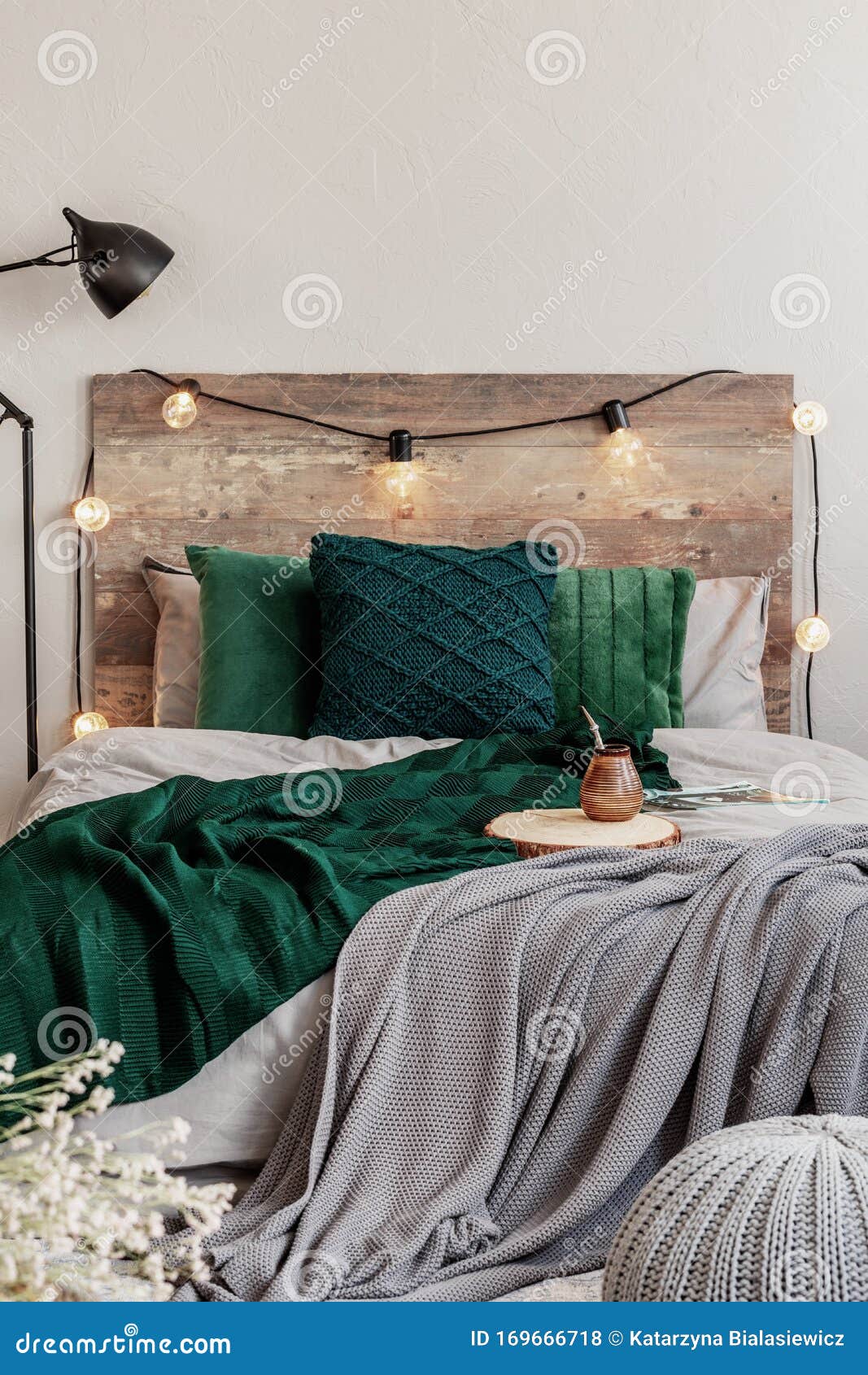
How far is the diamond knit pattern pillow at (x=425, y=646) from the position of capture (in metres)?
2.61

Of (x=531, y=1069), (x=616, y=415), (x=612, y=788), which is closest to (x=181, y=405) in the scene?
(x=616, y=415)

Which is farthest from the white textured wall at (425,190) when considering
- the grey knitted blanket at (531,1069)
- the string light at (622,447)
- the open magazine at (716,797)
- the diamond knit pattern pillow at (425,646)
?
the grey knitted blanket at (531,1069)

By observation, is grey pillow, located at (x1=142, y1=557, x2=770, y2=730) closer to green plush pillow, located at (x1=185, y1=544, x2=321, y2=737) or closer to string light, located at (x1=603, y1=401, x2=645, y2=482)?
green plush pillow, located at (x1=185, y1=544, x2=321, y2=737)

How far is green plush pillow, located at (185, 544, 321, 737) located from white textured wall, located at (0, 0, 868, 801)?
59cm

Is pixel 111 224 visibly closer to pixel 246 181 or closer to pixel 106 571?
pixel 246 181

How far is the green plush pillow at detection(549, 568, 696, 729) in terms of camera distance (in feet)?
9.42

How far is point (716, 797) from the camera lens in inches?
86.9

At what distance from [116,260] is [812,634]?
2039 mm

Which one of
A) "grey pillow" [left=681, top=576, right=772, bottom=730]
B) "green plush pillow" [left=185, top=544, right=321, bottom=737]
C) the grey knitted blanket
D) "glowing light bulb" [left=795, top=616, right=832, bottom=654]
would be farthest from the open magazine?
"glowing light bulb" [left=795, top=616, right=832, bottom=654]

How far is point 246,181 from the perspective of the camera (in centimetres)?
315

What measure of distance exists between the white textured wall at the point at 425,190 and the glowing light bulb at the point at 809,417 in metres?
0.06

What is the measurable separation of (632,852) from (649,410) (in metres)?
1.88

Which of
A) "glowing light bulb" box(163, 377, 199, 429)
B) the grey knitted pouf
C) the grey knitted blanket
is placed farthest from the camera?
"glowing light bulb" box(163, 377, 199, 429)

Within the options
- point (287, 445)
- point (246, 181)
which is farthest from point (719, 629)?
point (246, 181)
